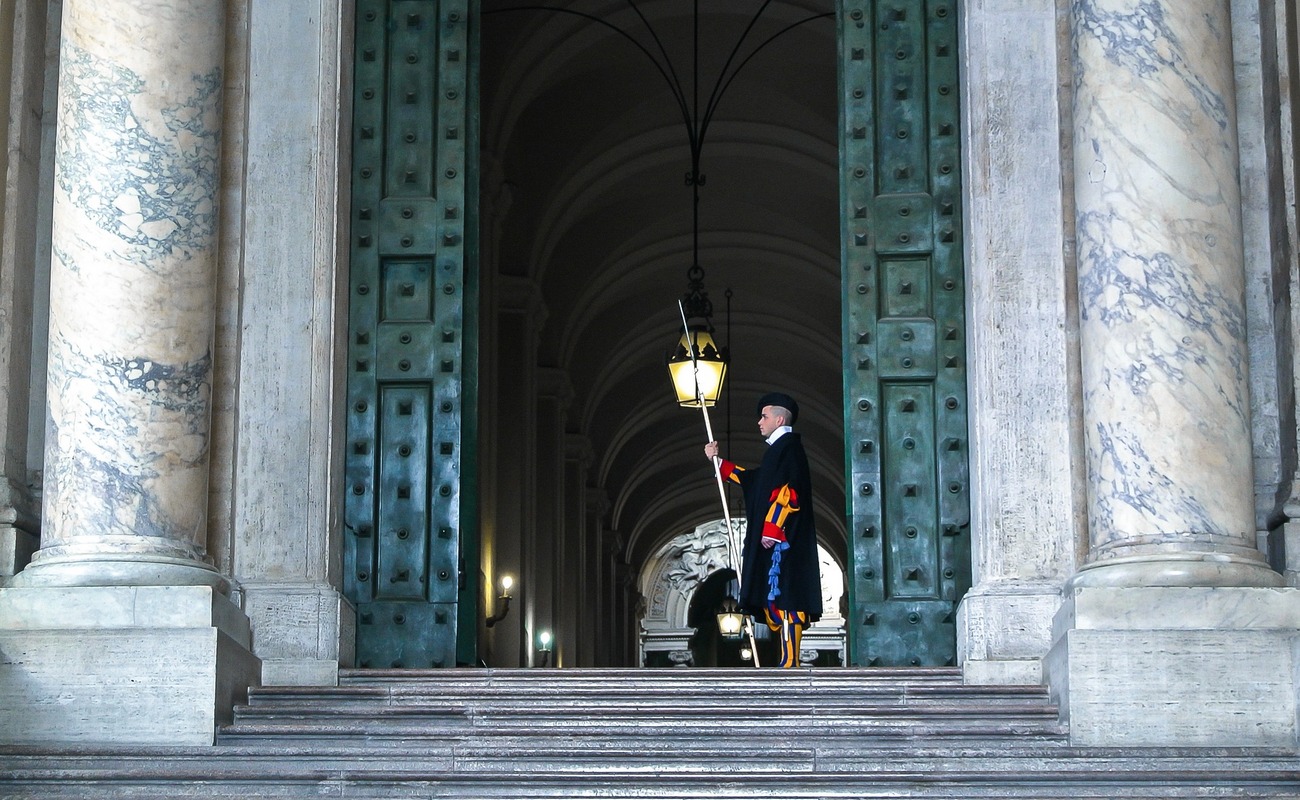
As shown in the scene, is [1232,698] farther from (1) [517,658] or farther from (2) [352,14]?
(1) [517,658]

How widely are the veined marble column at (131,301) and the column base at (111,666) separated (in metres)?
0.18

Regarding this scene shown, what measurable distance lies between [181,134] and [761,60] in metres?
11.8

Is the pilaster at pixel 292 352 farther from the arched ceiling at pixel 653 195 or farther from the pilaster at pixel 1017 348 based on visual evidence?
the arched ceiling at pixel 653 195

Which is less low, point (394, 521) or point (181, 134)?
point (181, 134)

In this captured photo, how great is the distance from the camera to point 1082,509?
10016 mm

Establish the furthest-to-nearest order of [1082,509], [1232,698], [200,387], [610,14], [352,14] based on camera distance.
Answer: [610,14] → [352,14] → [1082,509] → [200,387] → [1232,698]

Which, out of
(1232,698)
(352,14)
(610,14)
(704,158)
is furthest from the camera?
(704,158)

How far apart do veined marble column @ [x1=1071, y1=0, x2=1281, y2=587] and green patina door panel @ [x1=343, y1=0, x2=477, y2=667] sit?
3.63 metres

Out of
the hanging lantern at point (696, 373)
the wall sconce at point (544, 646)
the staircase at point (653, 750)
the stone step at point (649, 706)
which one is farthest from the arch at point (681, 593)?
the staircase at point (653, 750)

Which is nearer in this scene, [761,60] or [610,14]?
[610,14]

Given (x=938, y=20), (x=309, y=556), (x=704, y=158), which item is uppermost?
(x=704, y=158)

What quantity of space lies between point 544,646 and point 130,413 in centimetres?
1366

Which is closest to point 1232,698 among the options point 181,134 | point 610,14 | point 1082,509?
point 1082,509

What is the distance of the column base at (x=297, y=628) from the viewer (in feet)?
33.0
